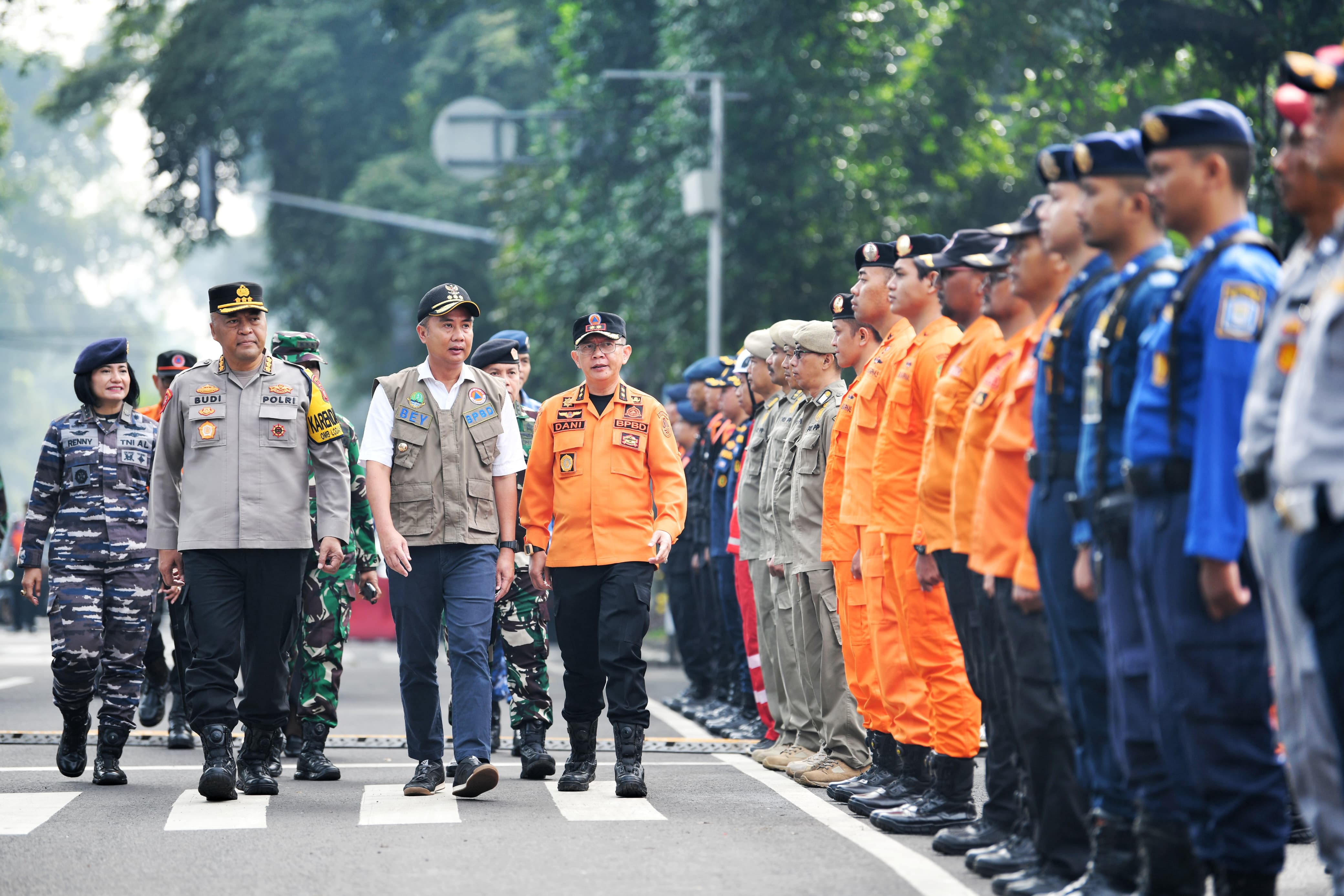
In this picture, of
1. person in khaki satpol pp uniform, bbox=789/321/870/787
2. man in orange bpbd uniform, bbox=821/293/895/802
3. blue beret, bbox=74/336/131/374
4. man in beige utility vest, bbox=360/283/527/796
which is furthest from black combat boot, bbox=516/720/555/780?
blue beret, bbox=74/336/131/374

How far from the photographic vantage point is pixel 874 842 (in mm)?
7320

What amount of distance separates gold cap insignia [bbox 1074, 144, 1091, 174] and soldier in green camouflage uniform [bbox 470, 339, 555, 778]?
432 cm

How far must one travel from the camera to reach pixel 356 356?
131 ft

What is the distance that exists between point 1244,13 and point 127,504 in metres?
12.4

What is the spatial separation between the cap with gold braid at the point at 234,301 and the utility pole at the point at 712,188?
14.6m

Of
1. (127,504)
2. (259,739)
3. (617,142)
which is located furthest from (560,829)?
(617,142)

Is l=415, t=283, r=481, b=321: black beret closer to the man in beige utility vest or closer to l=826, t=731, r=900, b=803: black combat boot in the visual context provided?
the man in beige utility vest

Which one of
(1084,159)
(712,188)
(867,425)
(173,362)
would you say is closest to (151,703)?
(173,362)

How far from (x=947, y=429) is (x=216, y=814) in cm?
355

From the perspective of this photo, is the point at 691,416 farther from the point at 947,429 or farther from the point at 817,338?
the point at 947,429

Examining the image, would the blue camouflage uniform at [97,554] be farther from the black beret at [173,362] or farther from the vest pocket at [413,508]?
the black beret at [173,362]

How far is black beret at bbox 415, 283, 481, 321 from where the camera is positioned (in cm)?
917

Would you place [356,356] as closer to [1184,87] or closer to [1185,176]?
[1184,87]

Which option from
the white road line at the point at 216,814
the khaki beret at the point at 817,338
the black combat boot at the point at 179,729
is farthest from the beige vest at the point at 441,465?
the black combat boot at the point at 179,729
